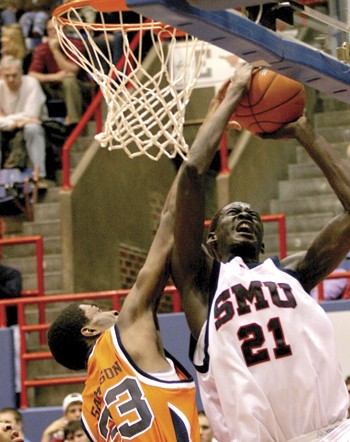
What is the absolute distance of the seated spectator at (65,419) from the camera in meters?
7.89

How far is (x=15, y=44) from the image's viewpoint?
11625 mm

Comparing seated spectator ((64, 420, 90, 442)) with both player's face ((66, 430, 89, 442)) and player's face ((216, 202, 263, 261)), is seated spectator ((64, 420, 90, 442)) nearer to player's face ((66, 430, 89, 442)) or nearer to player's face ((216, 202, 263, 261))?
player's face ((66, 430, 89, 442))

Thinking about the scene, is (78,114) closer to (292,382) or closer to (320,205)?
(320,205)

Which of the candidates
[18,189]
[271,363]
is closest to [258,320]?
[271,363]

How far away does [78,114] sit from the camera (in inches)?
456

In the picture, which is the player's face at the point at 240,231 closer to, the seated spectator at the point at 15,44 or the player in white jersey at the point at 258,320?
the player in white jersey at the point at 258,320

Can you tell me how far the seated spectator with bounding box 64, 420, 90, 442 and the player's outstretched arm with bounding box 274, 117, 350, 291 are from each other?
122 inches

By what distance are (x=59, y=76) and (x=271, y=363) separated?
25.2ft

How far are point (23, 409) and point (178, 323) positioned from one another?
4.16 feet

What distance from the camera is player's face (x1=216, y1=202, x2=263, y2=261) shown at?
455cm

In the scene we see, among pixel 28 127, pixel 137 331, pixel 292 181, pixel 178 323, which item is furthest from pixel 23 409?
pixel 137 331

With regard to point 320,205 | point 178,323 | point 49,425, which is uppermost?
point 320,205

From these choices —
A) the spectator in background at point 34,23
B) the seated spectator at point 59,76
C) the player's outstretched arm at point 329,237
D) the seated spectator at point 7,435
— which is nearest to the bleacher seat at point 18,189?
the seated spectator at point 59,76

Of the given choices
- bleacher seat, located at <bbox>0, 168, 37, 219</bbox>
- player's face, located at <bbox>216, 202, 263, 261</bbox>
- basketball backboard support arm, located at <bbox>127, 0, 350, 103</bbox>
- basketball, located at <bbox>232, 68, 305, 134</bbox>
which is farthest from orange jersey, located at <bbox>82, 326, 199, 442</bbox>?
bleacher seat, located at <bbox>0, 168, 37, 219</bbox>
